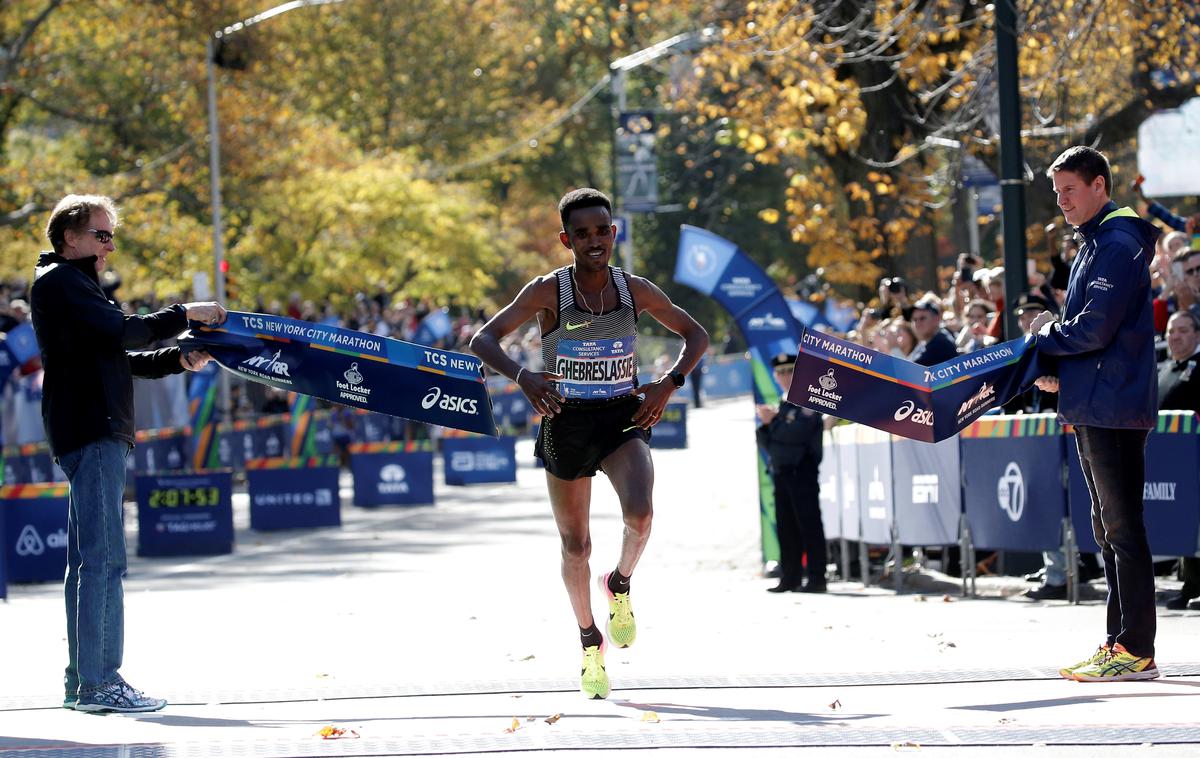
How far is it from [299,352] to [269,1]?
34.0m

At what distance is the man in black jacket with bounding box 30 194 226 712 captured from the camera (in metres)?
8.05

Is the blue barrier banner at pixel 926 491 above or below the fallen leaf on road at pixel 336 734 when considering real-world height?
above

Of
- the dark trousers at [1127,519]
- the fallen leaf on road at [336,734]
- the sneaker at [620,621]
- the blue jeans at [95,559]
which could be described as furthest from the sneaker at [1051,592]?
the blue jeans at [95,559]

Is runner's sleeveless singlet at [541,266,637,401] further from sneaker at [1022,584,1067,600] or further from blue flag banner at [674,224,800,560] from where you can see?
blue flag banner at [674,224,800,560]

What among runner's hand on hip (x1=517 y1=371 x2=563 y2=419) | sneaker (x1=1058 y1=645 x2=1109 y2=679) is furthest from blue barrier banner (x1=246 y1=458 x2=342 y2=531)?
sneaker (x1=1058 y1=645 x2=1109 y2=679)

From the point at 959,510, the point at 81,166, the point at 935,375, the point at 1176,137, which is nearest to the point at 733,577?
the point at 959,510

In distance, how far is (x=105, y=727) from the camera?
25.4 ft

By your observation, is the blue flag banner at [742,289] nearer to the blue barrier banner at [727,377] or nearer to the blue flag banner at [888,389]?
the blue flag banner at [888,389]

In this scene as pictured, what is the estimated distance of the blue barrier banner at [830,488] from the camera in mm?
15031

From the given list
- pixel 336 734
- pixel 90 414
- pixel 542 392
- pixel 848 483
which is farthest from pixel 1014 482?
pixel 90 414

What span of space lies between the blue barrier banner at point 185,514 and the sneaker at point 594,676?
11.1 metres

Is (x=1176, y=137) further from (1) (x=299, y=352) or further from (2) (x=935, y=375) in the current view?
(1) (x=299, y=352)

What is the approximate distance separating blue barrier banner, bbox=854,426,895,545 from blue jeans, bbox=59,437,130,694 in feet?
22.9

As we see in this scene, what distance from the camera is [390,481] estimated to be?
25203mm
